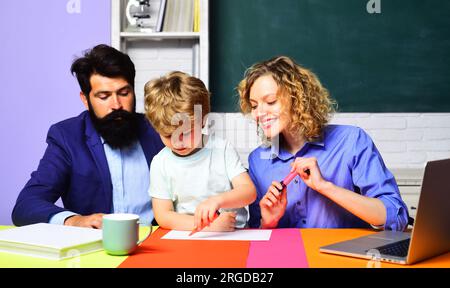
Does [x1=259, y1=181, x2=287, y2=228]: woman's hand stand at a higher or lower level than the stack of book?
lower

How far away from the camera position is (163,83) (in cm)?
188

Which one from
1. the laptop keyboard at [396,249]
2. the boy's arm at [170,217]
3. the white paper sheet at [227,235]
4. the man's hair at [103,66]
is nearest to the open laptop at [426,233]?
the laptop keyboard at [396,249]

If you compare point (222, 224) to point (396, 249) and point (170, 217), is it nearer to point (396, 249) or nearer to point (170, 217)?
point (170, 217)

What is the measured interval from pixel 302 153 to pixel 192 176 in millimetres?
401

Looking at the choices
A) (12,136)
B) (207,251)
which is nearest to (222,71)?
(12,136)

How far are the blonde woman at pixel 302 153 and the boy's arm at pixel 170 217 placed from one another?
257 mm

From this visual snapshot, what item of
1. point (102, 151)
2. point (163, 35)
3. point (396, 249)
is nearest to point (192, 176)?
point (102, 151)

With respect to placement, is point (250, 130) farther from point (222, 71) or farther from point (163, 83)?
point (163, 83)

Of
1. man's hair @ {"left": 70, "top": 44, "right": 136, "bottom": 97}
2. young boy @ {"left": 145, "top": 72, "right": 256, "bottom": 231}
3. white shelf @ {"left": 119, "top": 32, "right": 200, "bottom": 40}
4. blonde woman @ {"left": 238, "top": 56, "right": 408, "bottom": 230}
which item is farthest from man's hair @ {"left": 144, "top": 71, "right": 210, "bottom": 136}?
white shelf @ {"left": 119, "top": 32, "right": 200, "bottom": 40}

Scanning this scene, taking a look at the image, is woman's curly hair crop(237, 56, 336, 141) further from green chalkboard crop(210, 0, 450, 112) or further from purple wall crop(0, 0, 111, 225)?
purple wall crop(0, 0, 111, 225)

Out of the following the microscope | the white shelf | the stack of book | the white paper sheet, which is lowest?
the white paper sheet

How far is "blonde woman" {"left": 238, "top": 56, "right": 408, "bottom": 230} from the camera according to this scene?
→ 1887mm

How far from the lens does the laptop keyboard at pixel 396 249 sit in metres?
1.29

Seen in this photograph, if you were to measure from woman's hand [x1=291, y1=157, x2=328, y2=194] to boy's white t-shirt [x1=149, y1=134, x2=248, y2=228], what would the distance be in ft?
0.79
